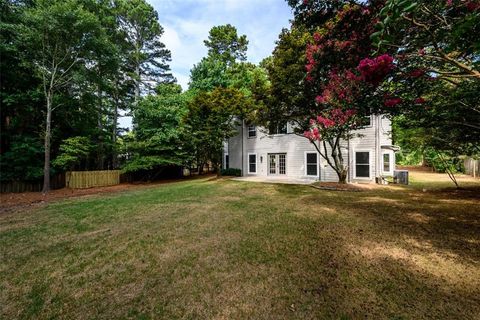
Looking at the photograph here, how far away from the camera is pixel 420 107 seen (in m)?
6.13

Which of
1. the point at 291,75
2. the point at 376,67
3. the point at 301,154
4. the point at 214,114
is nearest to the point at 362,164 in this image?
the point at 301,154

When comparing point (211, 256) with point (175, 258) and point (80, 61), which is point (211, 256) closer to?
point (175, 258)

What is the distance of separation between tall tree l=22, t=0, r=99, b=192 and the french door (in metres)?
13.3

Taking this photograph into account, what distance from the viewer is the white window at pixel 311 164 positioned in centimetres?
1397

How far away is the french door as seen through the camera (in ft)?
51.1

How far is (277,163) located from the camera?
15922 millimetres

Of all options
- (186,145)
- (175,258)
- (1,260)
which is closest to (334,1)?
(175,258)

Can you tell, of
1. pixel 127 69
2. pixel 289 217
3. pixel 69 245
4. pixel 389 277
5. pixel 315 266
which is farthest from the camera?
pixel 127 69

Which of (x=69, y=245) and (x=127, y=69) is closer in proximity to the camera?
(x=69, y=245)

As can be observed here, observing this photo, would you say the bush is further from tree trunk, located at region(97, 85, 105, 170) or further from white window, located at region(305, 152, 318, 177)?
tree trunk, located at region(97, 85, 105, 170)

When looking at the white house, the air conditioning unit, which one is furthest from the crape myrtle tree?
the air conditioning unit

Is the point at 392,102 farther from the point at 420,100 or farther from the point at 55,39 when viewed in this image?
the point at 55,39

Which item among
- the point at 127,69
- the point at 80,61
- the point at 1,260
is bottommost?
the point at 1,260

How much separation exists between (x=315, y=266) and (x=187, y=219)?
3.61 meters
